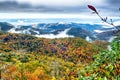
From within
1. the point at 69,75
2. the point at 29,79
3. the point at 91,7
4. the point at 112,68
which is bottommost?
the point at 29,79

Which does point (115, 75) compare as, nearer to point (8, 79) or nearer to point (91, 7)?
point (91, 7)

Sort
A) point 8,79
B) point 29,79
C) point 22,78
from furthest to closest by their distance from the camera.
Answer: point 29,79 → point 22,78 → point 8,79

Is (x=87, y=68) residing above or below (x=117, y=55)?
below

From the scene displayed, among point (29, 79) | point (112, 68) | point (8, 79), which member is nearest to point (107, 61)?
point (112, 68)

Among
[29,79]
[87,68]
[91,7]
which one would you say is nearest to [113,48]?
[87,68]

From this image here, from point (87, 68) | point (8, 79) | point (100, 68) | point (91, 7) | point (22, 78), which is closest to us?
point (91, 7)

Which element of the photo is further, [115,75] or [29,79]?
[29,79]

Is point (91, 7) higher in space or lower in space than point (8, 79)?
higher

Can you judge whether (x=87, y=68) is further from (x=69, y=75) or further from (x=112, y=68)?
(x=112, y=68)

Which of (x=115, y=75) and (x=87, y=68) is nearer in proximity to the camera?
(x=115, y=75)
